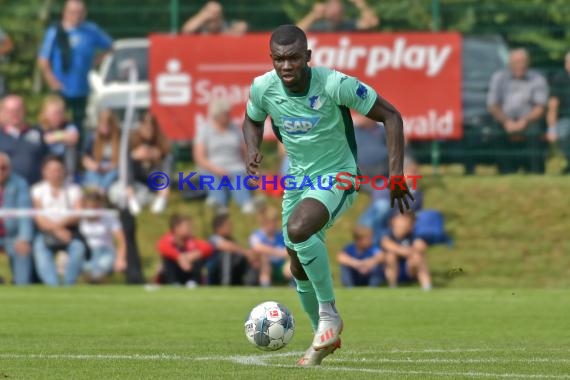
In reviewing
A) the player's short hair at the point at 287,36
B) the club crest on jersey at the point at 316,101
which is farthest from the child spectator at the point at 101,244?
the player's short hair at the point at 287,36

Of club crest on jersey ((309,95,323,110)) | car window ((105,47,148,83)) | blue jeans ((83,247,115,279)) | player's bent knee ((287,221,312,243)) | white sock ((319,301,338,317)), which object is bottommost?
blue jeans ((83,247,115,279))

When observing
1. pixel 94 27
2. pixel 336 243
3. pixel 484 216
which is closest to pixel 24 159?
pixel 94 27

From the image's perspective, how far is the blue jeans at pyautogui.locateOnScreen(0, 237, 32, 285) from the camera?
66.3ft

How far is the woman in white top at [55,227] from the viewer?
2011cm

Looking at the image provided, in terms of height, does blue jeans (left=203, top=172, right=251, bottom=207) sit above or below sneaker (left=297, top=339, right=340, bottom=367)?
below

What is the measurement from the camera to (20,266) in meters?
20.2

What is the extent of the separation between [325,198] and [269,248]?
1032 cm

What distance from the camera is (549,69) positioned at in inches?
870

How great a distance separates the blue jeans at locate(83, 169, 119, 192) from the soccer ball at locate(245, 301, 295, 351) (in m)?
11.6

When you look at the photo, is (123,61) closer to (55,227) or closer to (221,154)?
(221,154)

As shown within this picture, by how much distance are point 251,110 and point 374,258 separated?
9.80 metres

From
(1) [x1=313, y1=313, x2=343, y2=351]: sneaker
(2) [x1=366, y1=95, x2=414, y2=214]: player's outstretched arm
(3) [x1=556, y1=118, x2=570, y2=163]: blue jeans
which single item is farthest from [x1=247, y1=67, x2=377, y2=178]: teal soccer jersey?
(3) [x1=556, y1=118, x2=570, y2=163]: blue jeans

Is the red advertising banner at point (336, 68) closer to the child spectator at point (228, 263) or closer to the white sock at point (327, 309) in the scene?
the child spectator at point (228, 263)

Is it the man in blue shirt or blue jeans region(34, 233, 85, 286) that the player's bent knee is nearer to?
blue jeans region(34, 233, 85, 286)
